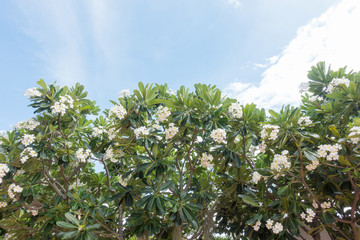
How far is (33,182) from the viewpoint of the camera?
3.50 m

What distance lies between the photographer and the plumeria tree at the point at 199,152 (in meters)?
2.90

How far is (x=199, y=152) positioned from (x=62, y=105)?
6.27 ft

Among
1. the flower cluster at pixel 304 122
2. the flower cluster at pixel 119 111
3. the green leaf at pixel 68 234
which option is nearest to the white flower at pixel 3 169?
the green leaf at pixel 68 234

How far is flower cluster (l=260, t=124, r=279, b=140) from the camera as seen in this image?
9.12ft

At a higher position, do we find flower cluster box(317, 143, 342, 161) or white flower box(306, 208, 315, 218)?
flower cluster box(317, 143, 342, 161)

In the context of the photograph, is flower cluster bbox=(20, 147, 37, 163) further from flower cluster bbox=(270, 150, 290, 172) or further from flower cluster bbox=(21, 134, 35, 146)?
flower cluster bbox=(270, 150, 290, 172)

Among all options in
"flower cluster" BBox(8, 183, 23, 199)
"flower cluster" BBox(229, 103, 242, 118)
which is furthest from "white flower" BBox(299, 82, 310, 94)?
"flower cluster" BBox(8, 183, 23, 199)

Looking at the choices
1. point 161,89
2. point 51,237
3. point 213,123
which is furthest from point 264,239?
point 51,237

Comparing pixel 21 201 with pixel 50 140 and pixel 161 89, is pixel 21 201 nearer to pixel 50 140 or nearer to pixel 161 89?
pixel 50 140

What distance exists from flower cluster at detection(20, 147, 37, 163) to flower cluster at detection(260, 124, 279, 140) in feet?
9.08

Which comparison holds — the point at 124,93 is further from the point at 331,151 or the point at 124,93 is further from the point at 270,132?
the point at 331,151

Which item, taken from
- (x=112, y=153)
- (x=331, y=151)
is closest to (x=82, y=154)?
(x=112, y=153)

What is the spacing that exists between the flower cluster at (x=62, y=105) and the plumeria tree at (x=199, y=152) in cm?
1

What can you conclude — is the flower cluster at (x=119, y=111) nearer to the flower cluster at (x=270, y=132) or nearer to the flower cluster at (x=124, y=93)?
the flower cluster at (x=124, y=93)
